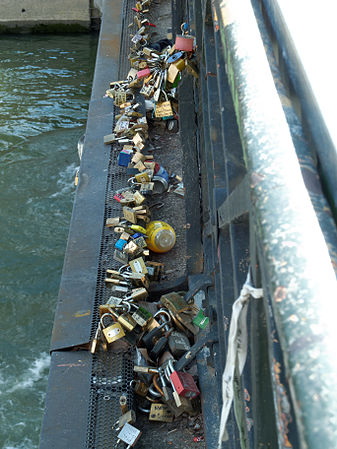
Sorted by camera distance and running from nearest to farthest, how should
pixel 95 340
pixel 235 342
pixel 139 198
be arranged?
pixel 235 342
pixel 95 340
pixel 139 198

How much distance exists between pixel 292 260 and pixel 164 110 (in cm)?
532

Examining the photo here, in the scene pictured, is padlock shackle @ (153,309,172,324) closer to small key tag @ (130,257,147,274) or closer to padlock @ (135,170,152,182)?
small key tag @ (130,257,147,274)

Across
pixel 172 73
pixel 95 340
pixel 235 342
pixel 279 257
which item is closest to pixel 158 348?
pixel 95 340

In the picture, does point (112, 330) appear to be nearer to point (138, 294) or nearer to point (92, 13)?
point (138, 294)

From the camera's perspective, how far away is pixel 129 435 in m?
3.09

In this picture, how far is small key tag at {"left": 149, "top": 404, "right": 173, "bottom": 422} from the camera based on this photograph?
10.7ft

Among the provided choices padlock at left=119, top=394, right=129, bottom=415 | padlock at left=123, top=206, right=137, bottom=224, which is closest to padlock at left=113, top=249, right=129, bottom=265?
padlock at left=123, top=206, right=137, bottom=224

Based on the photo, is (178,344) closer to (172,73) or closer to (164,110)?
(164,110)

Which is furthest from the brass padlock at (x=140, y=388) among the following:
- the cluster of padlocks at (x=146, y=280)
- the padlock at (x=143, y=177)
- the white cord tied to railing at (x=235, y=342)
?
the white cord tied to railing at (x=235, y=342)

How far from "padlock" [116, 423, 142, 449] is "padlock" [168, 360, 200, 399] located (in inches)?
13.5

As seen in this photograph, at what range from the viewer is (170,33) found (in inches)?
297

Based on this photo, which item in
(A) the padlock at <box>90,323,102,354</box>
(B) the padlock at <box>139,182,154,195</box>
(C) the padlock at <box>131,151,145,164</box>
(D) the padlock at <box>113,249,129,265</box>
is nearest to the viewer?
(A) the padlock at <box>90,323,102,354</box>

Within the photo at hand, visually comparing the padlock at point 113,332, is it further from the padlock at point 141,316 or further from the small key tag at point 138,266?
the small key tag at point 138,266

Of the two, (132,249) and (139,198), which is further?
(139,198)
